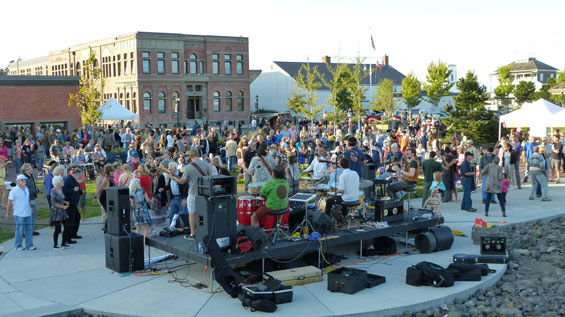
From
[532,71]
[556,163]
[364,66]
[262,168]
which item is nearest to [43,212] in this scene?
[262,168]

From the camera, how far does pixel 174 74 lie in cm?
5356

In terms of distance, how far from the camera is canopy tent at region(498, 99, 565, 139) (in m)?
25.5

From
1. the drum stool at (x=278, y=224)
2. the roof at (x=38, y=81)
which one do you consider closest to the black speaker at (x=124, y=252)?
the drum stool at (x=278, y=224)

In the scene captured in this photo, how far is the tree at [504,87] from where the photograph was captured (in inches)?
2779

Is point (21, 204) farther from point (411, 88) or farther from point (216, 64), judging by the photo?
point (411, 88)

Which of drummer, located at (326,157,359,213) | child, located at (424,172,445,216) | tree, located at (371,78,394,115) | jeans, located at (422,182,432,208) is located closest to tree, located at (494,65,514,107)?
tree, located at (371,78,394,115)

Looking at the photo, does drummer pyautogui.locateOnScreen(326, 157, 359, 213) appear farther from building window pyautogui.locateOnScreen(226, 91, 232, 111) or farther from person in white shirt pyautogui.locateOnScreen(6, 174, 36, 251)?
building window pyautogui.locateOnScreen(226, 91, 232, 111)

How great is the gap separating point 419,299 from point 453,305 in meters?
0.63

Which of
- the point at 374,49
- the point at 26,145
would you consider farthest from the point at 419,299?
the point at 374,49

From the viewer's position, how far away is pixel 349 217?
1227cm

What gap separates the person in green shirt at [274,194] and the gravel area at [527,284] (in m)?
3.27

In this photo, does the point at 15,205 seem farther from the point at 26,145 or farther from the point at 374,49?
the point at 374,49

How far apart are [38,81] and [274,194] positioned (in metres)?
34.3

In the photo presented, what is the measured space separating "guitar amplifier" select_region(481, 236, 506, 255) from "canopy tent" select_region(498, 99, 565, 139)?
15.8m
